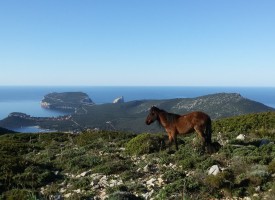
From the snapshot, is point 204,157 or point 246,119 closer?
point 204,157

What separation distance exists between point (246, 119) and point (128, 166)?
15425mm

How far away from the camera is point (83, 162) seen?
15.5m

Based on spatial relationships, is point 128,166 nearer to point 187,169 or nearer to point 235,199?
point 187,169

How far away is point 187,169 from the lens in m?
13.2

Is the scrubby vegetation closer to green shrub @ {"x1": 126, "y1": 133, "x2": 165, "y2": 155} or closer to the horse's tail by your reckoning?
green shrub @ {"x1": 126, "y1": 133, "x2": 165, "y2": 155}

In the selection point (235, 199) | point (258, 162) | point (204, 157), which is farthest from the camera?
point (204, 157)

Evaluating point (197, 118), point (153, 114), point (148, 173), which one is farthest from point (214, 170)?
point (153, 114)

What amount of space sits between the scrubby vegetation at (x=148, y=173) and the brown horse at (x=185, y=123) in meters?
0.74

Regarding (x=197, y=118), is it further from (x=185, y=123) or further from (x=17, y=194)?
(x=17, y=194)

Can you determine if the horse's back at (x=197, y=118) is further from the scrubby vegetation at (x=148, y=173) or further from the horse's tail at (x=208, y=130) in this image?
the scrubby vegetation at (x=148, y=173)

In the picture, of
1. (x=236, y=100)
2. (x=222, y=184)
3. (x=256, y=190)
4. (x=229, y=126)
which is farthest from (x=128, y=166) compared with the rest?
(x=236, y=100)

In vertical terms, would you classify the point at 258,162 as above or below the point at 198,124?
below

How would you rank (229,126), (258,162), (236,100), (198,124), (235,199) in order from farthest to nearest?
1. (236,100)
2. (229,126)
3. (198,124)
4. (258,162)
5. (235,199)

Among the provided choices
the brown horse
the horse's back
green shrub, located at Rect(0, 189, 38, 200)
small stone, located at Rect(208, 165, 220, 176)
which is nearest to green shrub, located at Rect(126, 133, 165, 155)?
the brown horse
